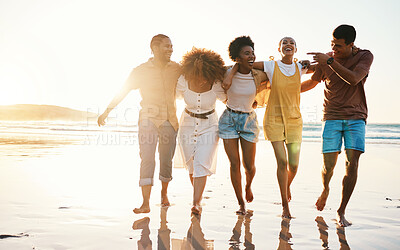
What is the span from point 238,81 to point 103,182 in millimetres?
3134

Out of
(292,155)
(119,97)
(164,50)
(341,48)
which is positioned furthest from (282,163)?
(119,97)

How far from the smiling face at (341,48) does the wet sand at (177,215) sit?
6.38ft

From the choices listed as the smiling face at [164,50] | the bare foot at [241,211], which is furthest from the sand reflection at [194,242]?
the smiling face at [164,50]

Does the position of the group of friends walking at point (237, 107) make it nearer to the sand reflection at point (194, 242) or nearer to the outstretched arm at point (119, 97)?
the outstretched arm at point (119, 97)

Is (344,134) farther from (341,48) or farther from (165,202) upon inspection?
(165,202)

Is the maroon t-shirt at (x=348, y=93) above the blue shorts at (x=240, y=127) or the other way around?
above

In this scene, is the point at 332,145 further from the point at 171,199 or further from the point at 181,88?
the point at 171,199

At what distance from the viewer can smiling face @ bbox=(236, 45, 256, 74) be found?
449 cm

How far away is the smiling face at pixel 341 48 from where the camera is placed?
4.19 meters

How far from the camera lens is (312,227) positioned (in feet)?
12.6

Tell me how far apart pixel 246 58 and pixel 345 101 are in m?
1.29

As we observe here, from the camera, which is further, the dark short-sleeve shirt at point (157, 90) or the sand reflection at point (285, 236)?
the dark short-sleeve shirt at point (157, 90)

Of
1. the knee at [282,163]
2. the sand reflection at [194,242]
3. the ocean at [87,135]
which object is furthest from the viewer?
the ocean at [87,135]

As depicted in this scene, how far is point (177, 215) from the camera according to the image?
431cm
